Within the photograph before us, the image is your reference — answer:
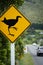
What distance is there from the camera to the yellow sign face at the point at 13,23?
10.9 m

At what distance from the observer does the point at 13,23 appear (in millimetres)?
10992

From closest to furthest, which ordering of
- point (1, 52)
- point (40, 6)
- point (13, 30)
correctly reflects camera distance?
point (13, 30) → point (1, 52) → point (40, 6)

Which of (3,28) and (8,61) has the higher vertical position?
(3,28)

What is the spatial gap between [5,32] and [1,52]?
3.78m

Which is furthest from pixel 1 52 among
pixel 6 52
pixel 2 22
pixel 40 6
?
pixel 40 6

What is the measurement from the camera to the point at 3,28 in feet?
36.1

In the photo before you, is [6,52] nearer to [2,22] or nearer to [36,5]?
[2,22]

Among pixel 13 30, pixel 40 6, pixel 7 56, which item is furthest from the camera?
pixel 40 6

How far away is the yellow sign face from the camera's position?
35.9ft

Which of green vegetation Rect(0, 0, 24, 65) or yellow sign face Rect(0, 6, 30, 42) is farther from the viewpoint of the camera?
green vegetation Rect(0, 0, 24, 65)

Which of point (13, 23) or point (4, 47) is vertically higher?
point (13, 23)

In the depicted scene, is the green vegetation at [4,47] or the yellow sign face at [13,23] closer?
the yellow sign face at [13,23]

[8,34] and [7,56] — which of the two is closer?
[8,34]

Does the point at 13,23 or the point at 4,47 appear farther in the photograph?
the point at 4,47
